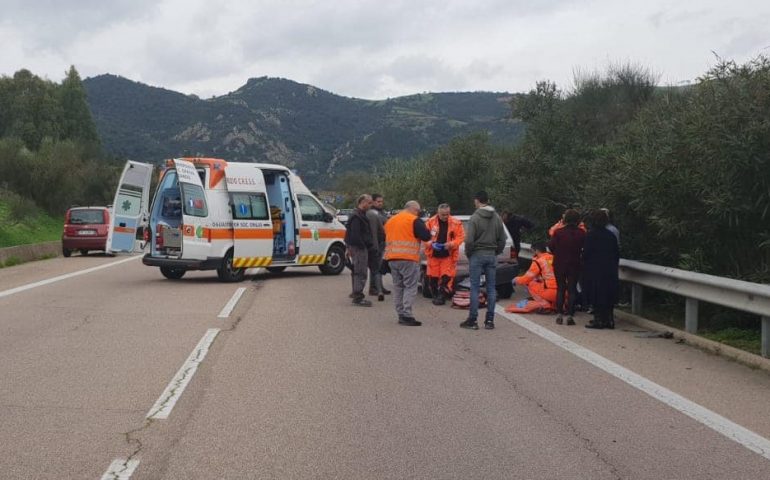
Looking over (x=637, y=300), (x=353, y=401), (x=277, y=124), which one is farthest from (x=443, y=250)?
(x=277, y=124)

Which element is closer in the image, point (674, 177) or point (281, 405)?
point (281, 405)

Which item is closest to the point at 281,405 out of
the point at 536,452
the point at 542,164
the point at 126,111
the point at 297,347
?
the point at 536,452

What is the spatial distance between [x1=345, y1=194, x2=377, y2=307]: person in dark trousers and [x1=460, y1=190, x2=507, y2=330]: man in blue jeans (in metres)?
2.96

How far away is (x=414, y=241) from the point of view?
39.3ft

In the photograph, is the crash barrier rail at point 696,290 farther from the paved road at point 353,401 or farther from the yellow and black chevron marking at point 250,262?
the yellow and black chevron marking at point 250,262

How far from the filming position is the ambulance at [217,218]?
56.1 ft

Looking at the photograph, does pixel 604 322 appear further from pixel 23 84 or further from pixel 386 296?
pixel 23 84

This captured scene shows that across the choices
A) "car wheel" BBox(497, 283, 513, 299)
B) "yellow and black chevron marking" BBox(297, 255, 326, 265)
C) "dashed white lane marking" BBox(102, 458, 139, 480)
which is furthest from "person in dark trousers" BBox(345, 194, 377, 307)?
"dashed white lane marking" BBox(102, 458, 139, 480)

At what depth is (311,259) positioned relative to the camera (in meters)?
19.5

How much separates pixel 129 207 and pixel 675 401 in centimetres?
1421

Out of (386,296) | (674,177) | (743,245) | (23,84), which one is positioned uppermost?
(23,84)

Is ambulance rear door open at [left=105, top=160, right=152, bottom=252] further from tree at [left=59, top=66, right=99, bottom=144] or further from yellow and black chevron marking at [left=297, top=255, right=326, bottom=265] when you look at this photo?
tree at [left=59, top=66, right=99, bottom=144]

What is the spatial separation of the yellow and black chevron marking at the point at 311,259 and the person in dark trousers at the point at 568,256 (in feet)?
27.4

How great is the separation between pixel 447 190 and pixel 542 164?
1936 centimetres
